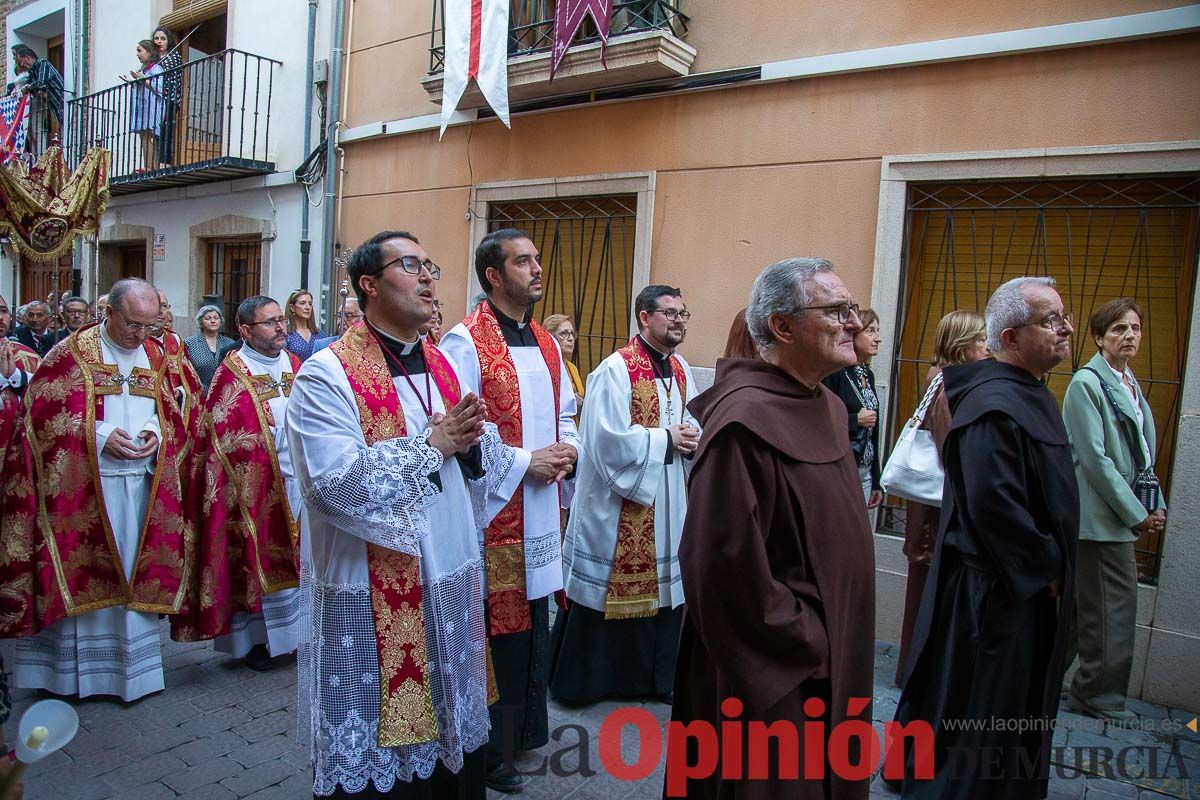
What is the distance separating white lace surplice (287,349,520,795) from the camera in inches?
98.0

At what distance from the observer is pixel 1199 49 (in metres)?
4.48

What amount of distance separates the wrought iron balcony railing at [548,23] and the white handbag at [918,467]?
3.79 meters

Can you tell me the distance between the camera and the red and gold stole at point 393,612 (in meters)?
2.59

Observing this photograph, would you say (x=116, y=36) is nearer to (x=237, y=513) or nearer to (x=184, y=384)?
(x=184, y=384)

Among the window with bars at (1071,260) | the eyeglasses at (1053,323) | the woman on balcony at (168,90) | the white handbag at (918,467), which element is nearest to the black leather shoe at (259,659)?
the white handbag at (918,467)

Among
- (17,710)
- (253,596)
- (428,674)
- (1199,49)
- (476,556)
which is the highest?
(1199,49)

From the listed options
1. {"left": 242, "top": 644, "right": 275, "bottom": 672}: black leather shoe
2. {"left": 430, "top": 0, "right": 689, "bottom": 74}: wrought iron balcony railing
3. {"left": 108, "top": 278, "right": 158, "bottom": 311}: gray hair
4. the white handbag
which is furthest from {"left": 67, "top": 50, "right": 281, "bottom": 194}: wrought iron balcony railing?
the white handbag

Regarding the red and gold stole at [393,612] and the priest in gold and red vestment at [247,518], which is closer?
the red and gold stole at [393,612]

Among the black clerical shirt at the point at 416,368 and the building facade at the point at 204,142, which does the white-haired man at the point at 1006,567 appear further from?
the building facade at the point at 204,142

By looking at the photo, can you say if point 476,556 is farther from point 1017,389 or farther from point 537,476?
point 1017,389

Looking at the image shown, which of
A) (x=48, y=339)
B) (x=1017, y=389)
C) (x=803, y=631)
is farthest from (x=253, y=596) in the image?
(x=48, y=339)

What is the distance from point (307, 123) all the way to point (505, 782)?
8161 mm

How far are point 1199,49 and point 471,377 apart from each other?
4155mm

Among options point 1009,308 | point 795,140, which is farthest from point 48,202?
point 1009,308
